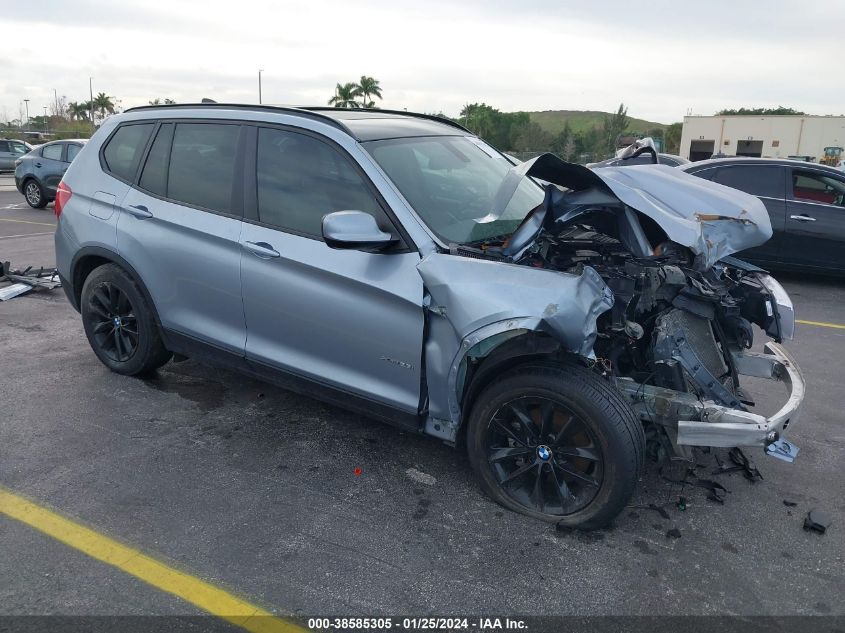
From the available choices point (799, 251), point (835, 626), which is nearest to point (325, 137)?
point (835, 626)

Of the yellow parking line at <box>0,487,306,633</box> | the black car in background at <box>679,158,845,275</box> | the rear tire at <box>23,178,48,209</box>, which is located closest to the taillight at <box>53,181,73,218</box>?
the yellow parking line at <box>0,487,306,633</box>

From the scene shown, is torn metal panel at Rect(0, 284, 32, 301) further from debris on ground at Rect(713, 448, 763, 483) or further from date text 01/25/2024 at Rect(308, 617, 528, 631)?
debris on ground at Rect(713, 448, 763, 483)

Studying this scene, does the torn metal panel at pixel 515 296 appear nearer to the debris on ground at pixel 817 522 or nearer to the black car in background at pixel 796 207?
the debris on ground at pixel 817 522

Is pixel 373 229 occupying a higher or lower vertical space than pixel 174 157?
lower

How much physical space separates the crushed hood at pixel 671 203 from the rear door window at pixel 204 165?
163cm

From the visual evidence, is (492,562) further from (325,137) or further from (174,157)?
Answer: (174,157)

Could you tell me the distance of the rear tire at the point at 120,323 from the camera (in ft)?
14.6

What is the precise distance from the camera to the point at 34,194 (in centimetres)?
1571

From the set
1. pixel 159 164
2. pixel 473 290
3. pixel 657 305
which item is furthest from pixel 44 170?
pixel 657 305

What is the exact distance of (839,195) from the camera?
815cm

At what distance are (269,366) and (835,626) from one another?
9.59ft

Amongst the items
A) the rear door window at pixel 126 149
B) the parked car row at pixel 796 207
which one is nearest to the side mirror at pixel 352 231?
the rear door window at pixel 126 149

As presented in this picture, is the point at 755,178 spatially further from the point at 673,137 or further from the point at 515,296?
the point at 673,137

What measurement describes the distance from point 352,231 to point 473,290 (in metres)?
→ 0.62
